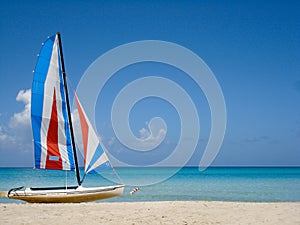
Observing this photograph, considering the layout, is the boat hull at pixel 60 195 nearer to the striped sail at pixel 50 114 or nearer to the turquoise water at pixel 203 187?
the striped sail at pixel 50 114

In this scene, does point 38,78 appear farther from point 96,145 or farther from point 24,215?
point 24,215

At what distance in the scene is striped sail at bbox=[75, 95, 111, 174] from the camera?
1523 cm

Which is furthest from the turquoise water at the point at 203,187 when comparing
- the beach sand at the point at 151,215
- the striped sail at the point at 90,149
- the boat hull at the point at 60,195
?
the beach sand at the point at 151,215

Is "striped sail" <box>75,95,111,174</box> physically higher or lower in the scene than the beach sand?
higher

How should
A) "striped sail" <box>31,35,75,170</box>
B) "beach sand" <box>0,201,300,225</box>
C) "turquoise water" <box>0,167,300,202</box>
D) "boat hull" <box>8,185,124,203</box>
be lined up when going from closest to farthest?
"beach sand" <box>0,201,300,225</box> → "boat hull" <box>8,185,124,203</box> → "striped sail" <box>31,35,75,170</box> → "turquoise water" <box>0,167,300,202</box>

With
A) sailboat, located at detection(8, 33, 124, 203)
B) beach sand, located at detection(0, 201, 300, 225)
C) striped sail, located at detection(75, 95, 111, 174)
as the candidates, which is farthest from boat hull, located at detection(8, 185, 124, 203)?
beach sand, located at detection(0, 201, 300, 225)

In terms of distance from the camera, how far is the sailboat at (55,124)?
15.0 metres

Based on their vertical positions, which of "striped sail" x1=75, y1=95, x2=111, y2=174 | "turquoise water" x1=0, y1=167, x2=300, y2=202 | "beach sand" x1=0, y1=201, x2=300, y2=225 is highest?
"striped sail" x1=75, y1=95, x2=111, y2=174

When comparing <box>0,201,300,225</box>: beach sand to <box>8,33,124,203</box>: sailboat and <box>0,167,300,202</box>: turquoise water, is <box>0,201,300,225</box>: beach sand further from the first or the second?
<box>0,167,300,202</box>: turquoise water

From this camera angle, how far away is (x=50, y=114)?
15.2 m

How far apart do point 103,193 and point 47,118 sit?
147 inches

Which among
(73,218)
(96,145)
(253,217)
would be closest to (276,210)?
(253,217)

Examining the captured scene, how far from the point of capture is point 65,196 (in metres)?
13.6

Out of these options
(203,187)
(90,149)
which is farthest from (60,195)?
(203,187)
